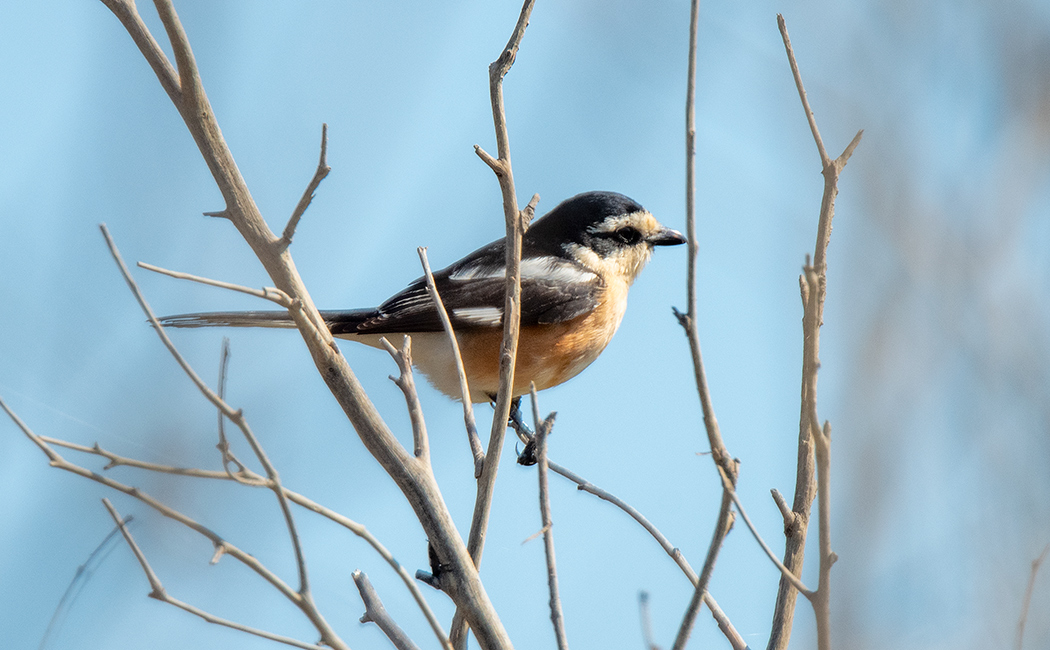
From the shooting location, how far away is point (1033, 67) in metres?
3.23

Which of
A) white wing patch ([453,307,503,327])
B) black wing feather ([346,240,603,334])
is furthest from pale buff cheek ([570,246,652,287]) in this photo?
white wing patch ([453,307,503,327])

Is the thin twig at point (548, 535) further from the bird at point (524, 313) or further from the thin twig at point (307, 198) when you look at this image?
the bird at point (524, 313)

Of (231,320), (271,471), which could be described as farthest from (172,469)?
(231,320)

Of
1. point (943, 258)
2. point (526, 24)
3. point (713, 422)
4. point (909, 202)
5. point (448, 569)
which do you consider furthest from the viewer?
point (909, 202)

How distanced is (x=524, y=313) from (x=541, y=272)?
0.30m

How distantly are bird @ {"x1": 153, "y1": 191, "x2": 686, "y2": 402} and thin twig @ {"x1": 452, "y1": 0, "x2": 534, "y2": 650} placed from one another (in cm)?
201

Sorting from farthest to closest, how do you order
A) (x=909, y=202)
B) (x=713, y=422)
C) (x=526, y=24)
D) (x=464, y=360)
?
1. (x=464, y=360)
2. (x=909, y=202)
3. (x=526, y=24)
4. (x=713, y=422)

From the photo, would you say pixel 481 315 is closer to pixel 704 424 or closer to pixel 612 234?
pixel 612 234

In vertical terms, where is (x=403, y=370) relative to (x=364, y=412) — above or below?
above

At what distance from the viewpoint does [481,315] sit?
13.5 ft

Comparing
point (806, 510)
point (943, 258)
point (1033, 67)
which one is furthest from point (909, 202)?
point (806, 510)

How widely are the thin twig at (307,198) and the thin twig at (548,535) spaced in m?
0.62

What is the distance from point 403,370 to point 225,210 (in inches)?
19.2

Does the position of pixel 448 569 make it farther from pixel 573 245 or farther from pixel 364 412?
pixel 573 245
